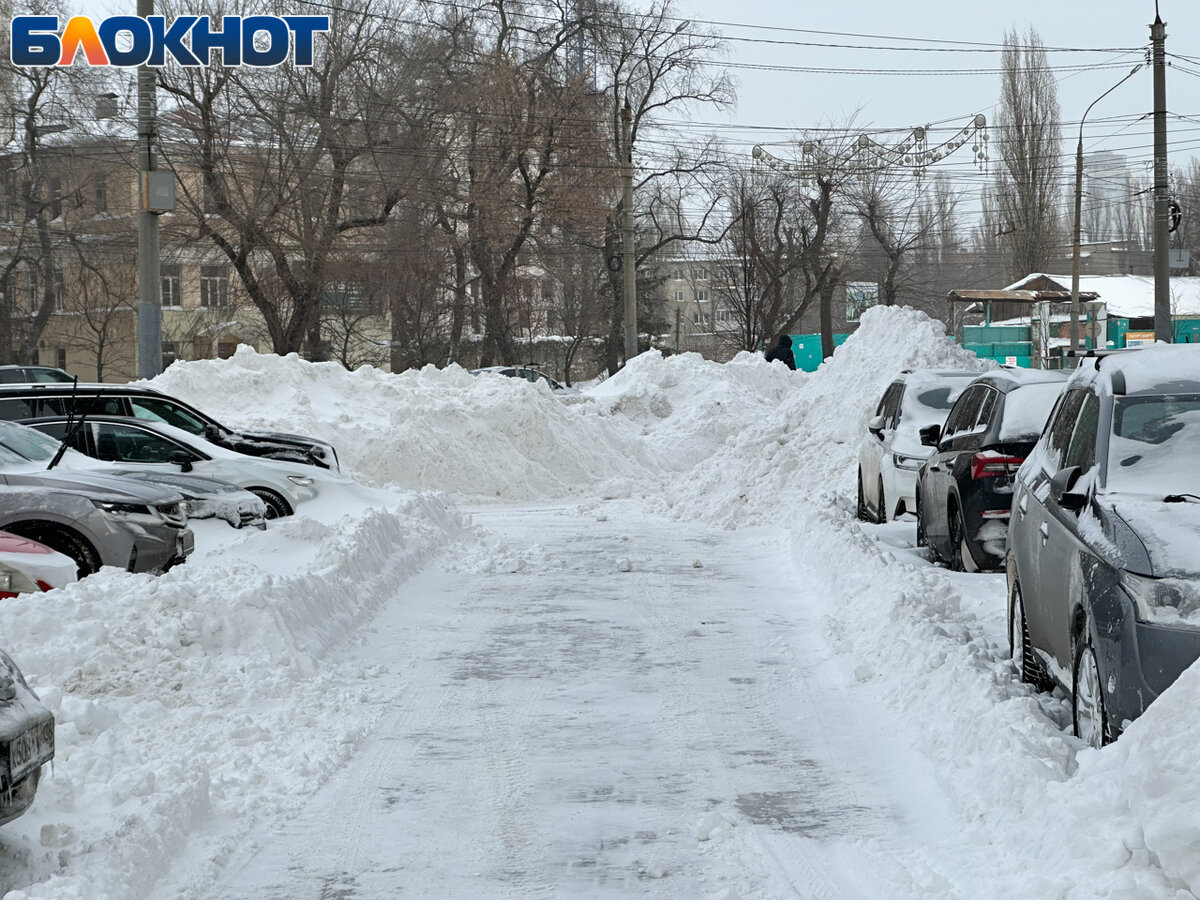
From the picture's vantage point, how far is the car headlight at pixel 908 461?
43.8 feet

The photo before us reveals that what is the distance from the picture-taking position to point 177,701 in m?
7.00

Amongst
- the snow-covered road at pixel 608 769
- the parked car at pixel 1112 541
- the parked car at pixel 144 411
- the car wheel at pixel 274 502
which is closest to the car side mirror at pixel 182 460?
the car wheel at pixel 274 502

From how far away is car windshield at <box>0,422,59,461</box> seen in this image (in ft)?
39.2

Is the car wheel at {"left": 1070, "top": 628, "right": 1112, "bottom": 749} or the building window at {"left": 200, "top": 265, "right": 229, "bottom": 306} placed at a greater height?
the building window at {"left": 200, "top": 265, "right": 229, "bottom": 306}

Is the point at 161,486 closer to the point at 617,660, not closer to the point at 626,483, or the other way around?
the point at 617,660

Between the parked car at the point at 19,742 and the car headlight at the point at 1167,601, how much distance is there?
155 inches

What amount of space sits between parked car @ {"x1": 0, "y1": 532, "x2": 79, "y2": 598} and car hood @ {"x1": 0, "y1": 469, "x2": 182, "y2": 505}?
165 centimetres

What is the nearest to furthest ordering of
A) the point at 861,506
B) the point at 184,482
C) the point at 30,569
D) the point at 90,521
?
the point at 30,569 → the point at 90,521 → the point at 184,482 → the point at 861,506

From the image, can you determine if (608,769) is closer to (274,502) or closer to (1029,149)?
(274,502)

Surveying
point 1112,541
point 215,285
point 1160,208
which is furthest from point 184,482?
point 215,285

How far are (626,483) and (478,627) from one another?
13294 mm

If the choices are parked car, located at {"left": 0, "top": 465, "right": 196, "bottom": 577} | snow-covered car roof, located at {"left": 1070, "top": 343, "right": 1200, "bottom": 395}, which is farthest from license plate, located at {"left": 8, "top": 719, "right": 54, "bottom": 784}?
parked car, located at {"left": 0, "top": 465, "right": 196, "bottom": 577}

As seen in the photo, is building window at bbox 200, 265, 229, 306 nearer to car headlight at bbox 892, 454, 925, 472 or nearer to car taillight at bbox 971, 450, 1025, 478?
→ car headlight at bbox 892, 454, 925, 472

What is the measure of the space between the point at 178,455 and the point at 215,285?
40.6 meters
